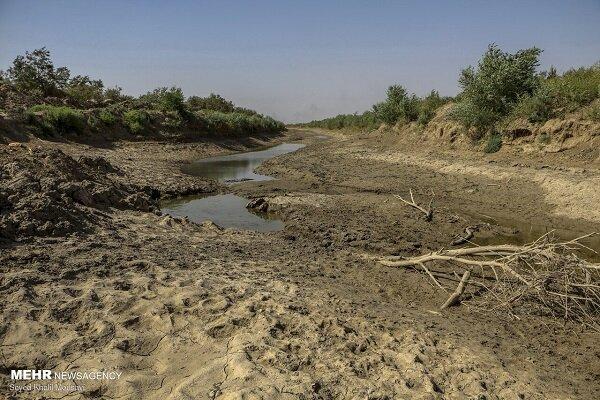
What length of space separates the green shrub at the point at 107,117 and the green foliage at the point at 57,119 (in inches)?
72.4

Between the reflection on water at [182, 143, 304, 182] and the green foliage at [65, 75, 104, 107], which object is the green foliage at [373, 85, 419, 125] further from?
the green foliage at [65, 75, 104, 107]

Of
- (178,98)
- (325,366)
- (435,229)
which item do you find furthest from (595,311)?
(178,98)

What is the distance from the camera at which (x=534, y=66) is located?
1809 cm

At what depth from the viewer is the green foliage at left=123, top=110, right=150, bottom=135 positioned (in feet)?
80.1

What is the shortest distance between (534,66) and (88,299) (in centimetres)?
2030

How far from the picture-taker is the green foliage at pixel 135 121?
80.1 ft

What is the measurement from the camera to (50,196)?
712 centimetres

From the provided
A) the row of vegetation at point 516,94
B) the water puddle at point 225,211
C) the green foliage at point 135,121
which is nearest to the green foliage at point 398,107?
the row of vegetation at point 516,94

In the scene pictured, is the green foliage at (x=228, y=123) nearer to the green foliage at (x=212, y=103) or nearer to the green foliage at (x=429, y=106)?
the green foliage at (x=212, y=103)

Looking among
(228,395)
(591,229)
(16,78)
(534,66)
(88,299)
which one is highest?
(16,78)

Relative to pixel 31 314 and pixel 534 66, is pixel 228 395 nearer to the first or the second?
pixel 31 314

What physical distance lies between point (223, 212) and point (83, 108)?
19045 millimetres

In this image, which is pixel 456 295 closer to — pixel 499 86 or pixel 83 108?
pixel 499 86

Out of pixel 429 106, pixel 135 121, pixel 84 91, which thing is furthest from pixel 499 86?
pixel 84 91
